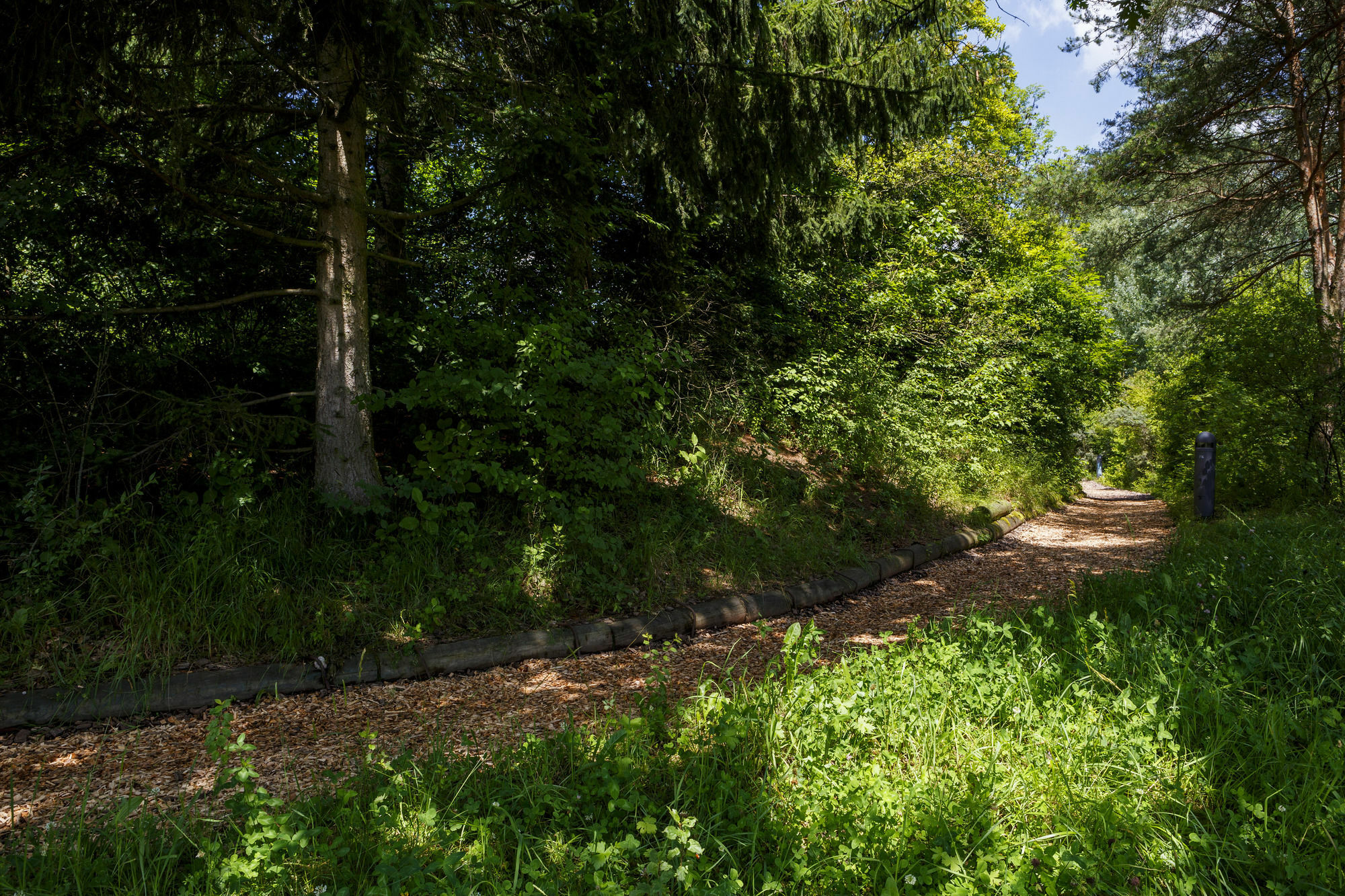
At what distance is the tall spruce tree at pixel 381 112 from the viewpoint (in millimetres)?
4332

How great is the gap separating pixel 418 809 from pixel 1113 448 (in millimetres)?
38309

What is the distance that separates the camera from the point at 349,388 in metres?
5.13

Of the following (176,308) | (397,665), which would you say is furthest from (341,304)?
(397,665)

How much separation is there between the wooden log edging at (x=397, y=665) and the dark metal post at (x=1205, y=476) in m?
5.68

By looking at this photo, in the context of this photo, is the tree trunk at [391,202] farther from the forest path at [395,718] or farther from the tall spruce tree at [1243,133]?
the tall spruce tree at [1243,133]

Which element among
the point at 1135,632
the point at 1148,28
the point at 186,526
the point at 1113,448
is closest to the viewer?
the point at 1135,632

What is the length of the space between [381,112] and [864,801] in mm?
5843

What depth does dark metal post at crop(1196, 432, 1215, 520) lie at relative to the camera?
8.84 m

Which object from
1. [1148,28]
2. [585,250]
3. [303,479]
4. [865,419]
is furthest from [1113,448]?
[303,479]

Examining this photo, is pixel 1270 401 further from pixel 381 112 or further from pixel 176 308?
pixel 176 308

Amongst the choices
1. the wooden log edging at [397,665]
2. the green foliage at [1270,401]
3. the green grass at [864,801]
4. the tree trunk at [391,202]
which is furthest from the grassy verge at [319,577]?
the green foliage at [1270,401]

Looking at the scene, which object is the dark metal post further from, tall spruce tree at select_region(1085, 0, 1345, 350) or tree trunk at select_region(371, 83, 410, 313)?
tree trunk at select_region(371, 83, 410, 313)

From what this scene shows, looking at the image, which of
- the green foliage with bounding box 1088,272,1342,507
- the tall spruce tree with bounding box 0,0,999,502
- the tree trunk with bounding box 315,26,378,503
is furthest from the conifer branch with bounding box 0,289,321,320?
the green foliage with bounding box 1088,272,1342,507

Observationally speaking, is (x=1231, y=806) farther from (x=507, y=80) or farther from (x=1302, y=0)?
(x=1302, y=0)
